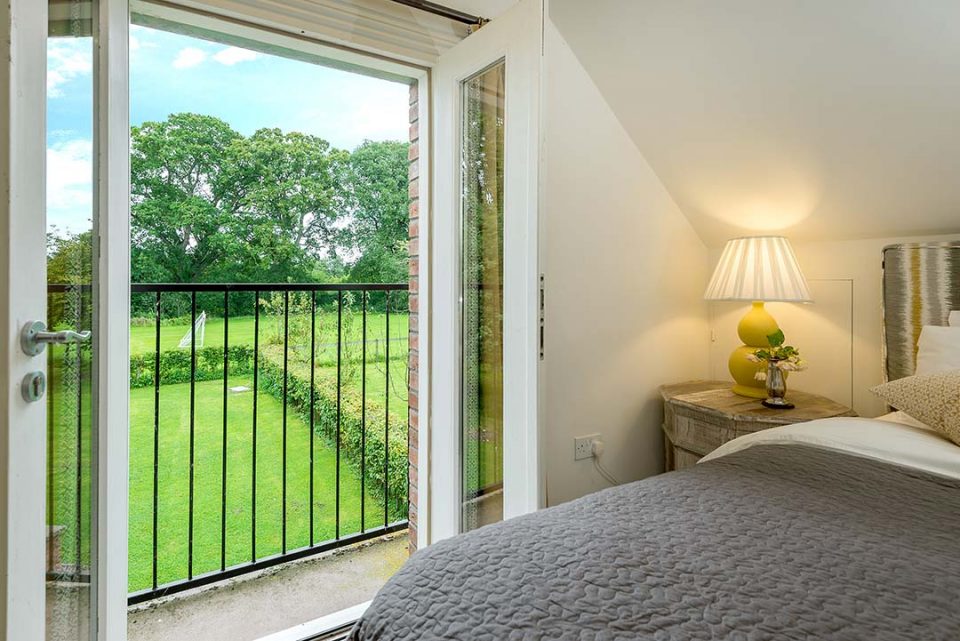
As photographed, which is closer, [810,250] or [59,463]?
[59,463]

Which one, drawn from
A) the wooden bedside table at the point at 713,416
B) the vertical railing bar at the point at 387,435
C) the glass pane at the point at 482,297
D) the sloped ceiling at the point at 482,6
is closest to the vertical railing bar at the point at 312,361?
the vertical railing bar at the point at 387,435

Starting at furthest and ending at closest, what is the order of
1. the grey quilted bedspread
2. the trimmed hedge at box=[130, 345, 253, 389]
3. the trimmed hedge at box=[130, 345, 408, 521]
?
the trimmed hedge at box=[130, 345, 408, 521] < the trimmed hedge at box=[130, 345, 253, 389] < the grey quilted bedspread

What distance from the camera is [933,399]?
1337 mm

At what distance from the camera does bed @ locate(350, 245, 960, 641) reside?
0.61 m

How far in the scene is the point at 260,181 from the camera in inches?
124

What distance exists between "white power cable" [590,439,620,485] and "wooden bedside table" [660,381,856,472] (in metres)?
0.27

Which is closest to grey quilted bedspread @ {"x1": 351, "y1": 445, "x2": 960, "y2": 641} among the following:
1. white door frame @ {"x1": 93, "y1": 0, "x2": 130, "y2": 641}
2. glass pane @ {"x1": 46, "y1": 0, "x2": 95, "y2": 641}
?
glass pane @ {"x1": 46, "y1": 0, "x2": 95, "y2": 641}

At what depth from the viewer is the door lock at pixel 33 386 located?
3.00ft

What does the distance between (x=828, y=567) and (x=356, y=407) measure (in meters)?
2.67

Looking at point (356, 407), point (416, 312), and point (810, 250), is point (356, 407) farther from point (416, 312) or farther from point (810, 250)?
point (810, 250)

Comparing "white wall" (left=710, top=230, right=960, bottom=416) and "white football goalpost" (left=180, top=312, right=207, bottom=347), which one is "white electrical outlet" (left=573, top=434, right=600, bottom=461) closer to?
"white wall" (left=710, top=230, right=960, bottom=416)

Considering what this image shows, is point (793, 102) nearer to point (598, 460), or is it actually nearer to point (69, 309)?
point (598, 460)

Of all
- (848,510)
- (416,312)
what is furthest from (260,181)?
(848,510)

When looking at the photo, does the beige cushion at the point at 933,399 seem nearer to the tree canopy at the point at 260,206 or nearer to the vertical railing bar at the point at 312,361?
the vertical railing bar at the point at 312,361
